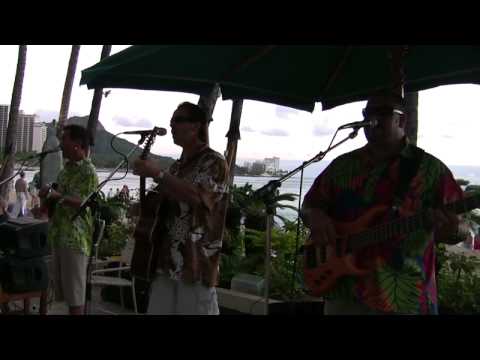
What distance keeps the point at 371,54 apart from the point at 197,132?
4.75 feet

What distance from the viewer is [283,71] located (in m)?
3.88

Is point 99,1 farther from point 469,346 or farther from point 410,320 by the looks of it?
point 469,346

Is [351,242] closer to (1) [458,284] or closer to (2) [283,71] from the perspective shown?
(2) [283,71]

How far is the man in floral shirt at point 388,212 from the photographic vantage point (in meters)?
2.30

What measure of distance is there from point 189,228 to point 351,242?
2.70ft

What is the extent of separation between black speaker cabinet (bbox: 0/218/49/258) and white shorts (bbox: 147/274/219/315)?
2.06 meters

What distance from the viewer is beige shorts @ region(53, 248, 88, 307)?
420cm

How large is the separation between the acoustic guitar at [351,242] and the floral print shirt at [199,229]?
0.49 meters

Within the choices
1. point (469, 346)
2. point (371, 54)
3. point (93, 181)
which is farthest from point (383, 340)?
point (93, 181)

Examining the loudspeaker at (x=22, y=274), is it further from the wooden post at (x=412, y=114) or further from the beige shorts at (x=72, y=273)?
the wooden post at (x=412, y=114)

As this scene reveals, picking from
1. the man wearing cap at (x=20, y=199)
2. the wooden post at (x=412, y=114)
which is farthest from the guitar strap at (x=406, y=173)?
the man wearing cap at (x=20, y=199)

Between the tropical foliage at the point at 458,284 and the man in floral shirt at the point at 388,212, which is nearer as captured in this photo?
the man in floral shirt at the point at 388,212

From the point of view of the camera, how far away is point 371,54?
3650 millimetres

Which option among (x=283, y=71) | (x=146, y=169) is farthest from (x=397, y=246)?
(x=283, y=71)
